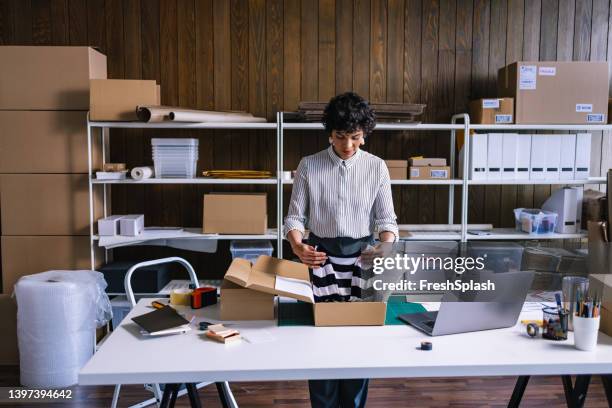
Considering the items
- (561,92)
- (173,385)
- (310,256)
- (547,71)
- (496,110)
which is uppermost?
(547,71)

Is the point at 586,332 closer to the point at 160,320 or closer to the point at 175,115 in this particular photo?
the point at 160,320

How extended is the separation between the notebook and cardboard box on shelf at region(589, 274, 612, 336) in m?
1.33

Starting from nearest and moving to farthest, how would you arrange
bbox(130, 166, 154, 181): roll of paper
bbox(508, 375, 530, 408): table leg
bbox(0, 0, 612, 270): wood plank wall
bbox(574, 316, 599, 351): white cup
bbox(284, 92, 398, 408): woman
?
bbox(574, 316, 599, 351): white cup
bbox(508, 375, 530, 408): table leg
bbox(284, 92, 398, 408): woman
bbox(130, 166, 154, 181): roll of paper
bbox(0, 0, 612, 270): wood plank wall

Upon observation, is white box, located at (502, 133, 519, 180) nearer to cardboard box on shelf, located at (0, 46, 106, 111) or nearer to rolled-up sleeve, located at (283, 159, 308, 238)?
rolled-up sleeve, located at (283, 159, 308, 238)

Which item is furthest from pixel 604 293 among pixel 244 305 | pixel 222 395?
pixel 222 395

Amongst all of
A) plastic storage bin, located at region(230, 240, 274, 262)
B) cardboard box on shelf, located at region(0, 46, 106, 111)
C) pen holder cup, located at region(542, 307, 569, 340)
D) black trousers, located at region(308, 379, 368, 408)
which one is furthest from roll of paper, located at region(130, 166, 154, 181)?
pen holder cup, located at region(542, 307, 569, 340)

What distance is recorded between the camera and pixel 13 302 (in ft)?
11.0

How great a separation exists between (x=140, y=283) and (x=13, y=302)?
0.73 m

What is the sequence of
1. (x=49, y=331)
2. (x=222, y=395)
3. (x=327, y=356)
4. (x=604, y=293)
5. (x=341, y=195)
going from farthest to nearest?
(x=49, y=331), (x=341, y=195), (x=222, y=395), (x=604, y=293), (x=327, y=356)

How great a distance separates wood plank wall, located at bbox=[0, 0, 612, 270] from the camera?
3.72 meters

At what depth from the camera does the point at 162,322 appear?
1825 mm

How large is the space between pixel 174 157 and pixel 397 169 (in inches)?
54.0

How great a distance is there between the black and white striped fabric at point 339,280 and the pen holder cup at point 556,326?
0.71 meters

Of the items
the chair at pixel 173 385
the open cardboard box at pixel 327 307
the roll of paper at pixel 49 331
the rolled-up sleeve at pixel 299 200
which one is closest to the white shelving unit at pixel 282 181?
the roll of paper at pixel 49 331
